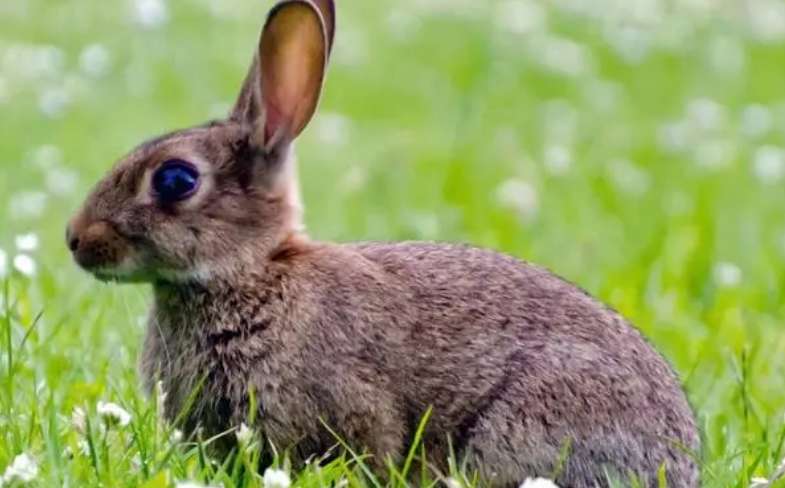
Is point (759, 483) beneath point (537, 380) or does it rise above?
beneath

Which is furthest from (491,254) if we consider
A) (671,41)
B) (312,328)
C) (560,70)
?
(671,41)

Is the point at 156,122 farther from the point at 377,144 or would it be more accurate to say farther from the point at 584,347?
the point at 584,347

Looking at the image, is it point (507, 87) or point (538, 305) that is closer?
point (538, 305)

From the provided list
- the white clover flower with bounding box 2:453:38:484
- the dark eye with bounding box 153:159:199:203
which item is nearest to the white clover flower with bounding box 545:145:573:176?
the dark eye with bounding box 153:159:199:203

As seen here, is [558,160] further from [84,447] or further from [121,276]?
[84,447]

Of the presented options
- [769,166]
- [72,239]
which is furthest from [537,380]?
[769,166]

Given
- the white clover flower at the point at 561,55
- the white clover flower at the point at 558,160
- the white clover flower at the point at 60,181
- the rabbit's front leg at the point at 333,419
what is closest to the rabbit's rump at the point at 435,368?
the rabbit's front leg at the point at 333,419
